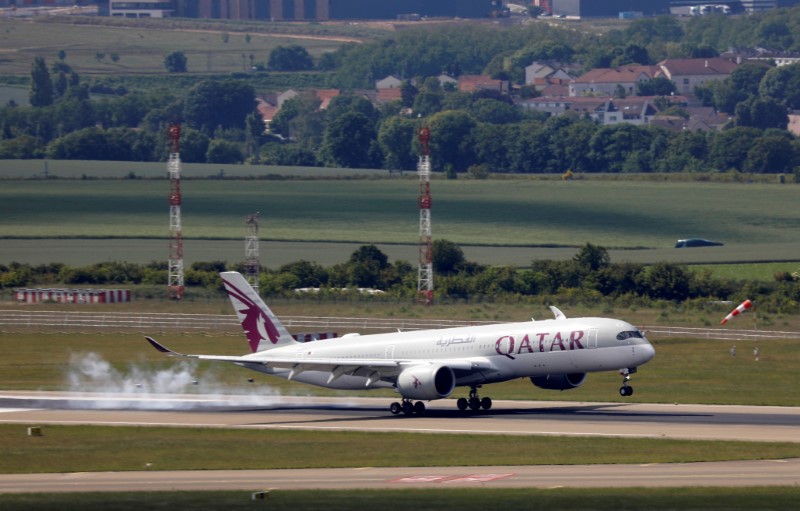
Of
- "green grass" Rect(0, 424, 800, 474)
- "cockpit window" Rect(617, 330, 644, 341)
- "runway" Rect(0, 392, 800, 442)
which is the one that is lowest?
"runway" Rect(0, 392, 800, 442)

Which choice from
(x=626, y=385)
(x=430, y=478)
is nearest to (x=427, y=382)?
(x=626, y=385)

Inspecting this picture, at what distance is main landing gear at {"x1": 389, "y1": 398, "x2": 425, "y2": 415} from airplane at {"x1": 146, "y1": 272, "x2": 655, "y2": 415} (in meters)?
0.05

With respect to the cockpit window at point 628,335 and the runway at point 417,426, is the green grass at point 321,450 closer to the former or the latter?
the runway at point 417,426

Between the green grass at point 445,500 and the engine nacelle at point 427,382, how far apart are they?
20079mm

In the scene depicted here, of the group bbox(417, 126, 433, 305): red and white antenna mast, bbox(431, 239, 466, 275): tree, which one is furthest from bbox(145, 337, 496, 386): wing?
bbox(431, 239, 466, 275): tree

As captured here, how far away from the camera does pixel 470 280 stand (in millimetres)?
145375

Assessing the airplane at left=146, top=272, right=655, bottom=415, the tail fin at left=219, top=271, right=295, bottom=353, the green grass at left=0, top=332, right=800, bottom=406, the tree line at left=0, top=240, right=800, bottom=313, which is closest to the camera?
the airplane at left=146, top=272, right=655, bottom=415

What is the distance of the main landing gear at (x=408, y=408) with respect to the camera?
77.1 metres

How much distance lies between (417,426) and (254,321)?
14214 mm

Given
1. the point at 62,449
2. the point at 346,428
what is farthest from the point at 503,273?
the point at 62,449

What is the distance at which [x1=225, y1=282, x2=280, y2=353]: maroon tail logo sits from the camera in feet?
271

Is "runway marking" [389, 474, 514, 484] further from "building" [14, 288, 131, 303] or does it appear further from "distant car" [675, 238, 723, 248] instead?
"distant car" [675, 238, 723, 248]

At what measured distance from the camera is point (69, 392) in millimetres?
88562

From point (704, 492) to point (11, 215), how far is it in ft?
521
